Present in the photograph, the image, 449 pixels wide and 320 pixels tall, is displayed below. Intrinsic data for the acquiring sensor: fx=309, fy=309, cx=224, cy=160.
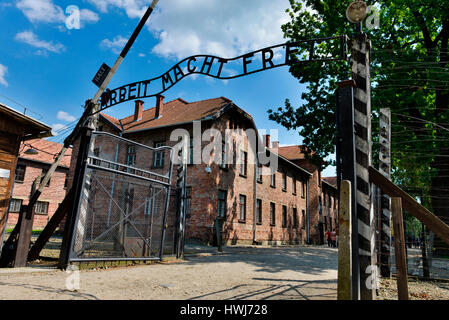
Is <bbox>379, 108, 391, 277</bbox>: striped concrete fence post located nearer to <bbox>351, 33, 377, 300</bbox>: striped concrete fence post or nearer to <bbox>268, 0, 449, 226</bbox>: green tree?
<bbox>351, 33, 377, 300</bbox>: striped concrete fence post

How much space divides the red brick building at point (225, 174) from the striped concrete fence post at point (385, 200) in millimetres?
11032

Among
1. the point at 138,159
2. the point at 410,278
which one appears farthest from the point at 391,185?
the point at 138,159

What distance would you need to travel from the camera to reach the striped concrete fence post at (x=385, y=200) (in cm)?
673

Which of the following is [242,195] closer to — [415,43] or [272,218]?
[272,218]

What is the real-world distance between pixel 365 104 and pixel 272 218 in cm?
2142

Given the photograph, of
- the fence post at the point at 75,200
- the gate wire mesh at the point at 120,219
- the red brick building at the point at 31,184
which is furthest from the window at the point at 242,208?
the red brick building at the point at 31,184

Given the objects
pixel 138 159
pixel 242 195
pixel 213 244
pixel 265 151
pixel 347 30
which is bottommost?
pixel 213 244

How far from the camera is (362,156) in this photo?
4.21m

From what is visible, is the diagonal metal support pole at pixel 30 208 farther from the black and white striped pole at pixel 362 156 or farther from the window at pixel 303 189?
the window at pixel 303 189

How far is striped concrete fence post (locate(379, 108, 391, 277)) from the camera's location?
6.73 meters

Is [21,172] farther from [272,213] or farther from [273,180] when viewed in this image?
[272,213]

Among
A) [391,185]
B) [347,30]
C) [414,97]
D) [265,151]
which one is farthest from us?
[265,151]

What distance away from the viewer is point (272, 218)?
82.0ft

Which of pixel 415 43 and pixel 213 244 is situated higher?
pixel 415 43
